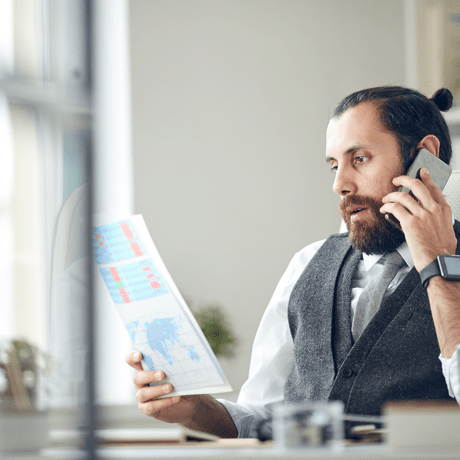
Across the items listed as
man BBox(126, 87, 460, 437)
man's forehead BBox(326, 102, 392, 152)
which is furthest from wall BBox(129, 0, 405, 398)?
man's forehead BBox(326, 102, 392, 152)

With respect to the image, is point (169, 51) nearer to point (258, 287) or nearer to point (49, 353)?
point (258, 287)

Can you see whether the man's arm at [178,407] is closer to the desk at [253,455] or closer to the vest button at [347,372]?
the vest button at [347,372]

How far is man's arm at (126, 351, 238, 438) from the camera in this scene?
0.93 metres

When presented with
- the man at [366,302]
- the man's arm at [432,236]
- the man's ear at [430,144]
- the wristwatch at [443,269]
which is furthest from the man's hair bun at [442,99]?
the wristwatch at [443,269]

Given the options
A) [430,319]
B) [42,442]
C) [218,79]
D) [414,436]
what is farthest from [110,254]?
[218,79]

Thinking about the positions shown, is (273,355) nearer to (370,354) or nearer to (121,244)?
(370,354)

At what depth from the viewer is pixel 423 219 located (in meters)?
1.10

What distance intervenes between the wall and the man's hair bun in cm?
130

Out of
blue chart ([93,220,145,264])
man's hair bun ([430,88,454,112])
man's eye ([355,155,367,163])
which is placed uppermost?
man's hair bun ([430,88,454,112])

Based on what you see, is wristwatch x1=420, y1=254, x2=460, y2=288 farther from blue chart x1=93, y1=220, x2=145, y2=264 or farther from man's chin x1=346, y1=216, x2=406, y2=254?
blue chart x1=93, y1=220, x2=145, y2=264

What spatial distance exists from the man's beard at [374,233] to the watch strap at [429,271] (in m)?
0.22

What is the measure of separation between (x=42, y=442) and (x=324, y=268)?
0.86m

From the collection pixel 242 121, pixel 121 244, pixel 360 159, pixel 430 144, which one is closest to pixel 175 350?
pixel 121 244

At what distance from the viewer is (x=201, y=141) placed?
8.68ft
